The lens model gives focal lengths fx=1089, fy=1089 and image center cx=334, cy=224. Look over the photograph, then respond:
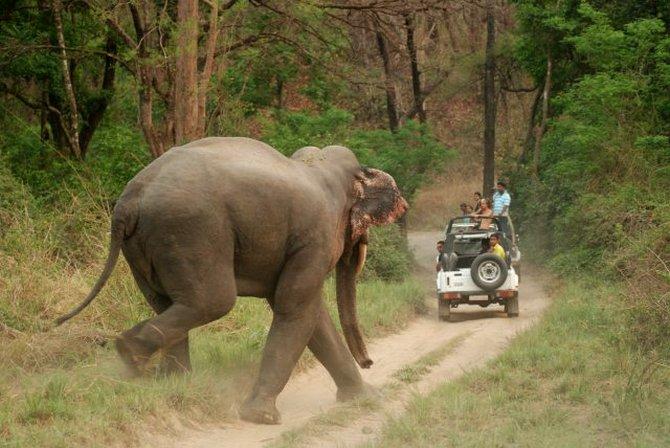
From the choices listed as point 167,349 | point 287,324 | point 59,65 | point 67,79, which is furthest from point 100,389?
point 59,65

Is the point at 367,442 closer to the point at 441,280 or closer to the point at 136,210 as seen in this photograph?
the point at 136,210

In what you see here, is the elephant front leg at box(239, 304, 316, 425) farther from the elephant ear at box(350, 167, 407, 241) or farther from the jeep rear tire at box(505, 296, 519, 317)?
the jeep rear tire at box(505, 296, 519, 317)

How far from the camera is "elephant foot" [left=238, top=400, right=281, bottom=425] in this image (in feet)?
27.4

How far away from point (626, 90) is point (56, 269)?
11.8m

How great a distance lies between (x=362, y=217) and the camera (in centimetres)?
946

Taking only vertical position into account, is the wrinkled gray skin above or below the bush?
above

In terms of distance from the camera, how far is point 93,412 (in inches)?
285

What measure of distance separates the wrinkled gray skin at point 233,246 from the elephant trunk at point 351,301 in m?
0.30

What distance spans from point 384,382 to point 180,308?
332 centimetres

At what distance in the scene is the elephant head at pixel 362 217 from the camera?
945 centimetres

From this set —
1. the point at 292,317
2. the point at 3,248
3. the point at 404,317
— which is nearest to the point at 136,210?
the point at 292,317

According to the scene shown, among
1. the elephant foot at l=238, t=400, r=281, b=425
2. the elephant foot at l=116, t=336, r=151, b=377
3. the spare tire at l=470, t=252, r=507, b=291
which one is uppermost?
the elephant foot at l=116, t=336, r=151, b=377

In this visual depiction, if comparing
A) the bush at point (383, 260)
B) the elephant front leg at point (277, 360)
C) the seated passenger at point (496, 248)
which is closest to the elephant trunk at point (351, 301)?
the elephant front leg at point (277, 360)

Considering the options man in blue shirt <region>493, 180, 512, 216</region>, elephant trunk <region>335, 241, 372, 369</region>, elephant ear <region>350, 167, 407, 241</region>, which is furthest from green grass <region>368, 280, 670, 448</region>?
man in blue shirt <region>493, 180, 512, 216</region>
